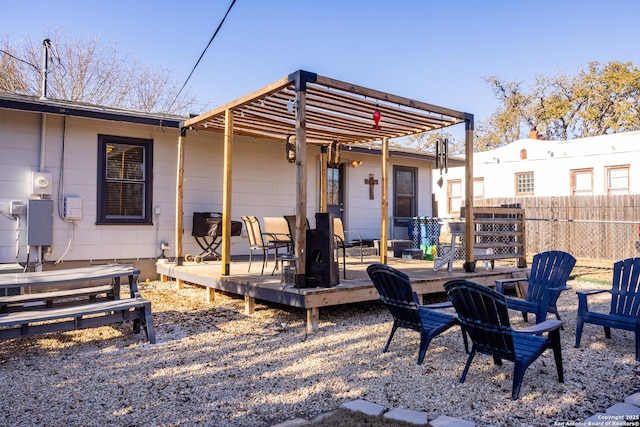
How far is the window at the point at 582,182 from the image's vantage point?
51.0ft

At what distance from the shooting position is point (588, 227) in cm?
1324

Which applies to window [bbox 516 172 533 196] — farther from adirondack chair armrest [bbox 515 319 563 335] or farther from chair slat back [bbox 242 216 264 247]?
adirondack chair armrest [bbox 515 319 563 335]

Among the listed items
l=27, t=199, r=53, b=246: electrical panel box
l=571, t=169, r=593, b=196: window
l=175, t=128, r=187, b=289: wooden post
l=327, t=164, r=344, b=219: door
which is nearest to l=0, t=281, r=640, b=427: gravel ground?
l=175, t=128, r=187, b=289: wooden post

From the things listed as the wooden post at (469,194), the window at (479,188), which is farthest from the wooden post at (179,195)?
the window at (479,188)

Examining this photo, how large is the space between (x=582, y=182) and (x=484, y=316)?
48.6 feet

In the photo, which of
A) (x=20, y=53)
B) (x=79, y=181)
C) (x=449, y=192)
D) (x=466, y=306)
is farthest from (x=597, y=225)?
(x=20, y=53)

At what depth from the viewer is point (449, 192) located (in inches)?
789

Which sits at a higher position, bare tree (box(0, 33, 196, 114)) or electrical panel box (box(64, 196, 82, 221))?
bare tree (box(0, 33, 196, 114))

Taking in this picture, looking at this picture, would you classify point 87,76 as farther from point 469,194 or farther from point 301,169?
point 469,194

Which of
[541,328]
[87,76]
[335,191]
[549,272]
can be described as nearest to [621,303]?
[549,272]

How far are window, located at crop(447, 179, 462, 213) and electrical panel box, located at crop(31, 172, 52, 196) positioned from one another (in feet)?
51.5

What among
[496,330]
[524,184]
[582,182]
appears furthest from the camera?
[524,184]

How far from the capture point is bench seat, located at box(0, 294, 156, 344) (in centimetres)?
405

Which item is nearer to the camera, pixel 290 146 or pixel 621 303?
pixel 621 303
